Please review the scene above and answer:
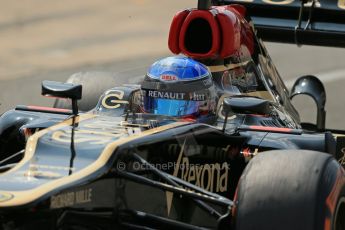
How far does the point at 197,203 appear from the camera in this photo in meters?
5.16

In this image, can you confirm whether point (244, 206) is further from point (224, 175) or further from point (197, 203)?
point (224, 175)

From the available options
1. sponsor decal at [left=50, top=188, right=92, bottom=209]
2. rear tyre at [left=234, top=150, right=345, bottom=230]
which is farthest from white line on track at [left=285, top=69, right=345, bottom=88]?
sponsor decal at [left=50, top=188, right=92, bottom=209]

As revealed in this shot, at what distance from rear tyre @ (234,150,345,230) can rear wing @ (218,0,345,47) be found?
10.6 feet

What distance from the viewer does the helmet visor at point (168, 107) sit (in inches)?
229

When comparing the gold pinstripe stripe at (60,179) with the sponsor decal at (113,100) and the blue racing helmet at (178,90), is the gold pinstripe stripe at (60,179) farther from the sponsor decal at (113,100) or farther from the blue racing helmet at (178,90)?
the sponsor decal at (113,100)

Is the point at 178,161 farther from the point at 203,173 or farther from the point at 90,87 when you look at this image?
the point at 90,87

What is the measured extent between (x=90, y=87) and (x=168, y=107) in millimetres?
1912

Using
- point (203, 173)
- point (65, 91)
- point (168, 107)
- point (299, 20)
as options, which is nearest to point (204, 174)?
point (203, 173)

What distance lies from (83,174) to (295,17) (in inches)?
155

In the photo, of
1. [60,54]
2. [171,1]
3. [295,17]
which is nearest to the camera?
[295,17]

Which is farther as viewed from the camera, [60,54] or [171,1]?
[171,1]

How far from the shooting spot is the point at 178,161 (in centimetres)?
534

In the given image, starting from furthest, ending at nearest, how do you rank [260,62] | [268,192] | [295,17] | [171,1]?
[171,1]
[295,17]
[260,62]
[268,192]

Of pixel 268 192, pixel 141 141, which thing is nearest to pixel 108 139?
pixel 141 141
